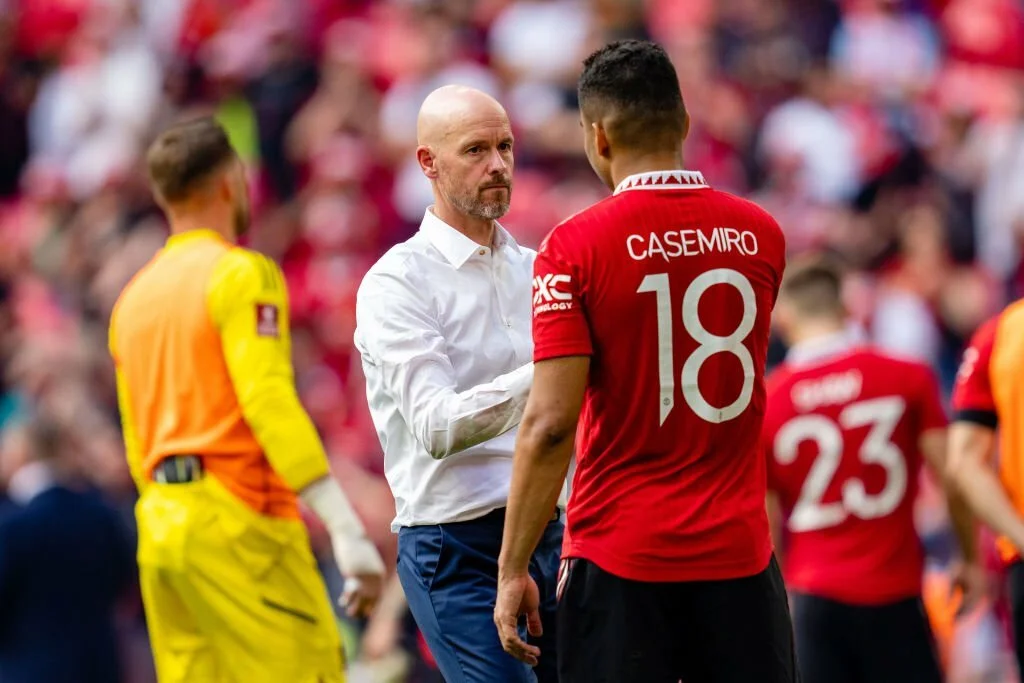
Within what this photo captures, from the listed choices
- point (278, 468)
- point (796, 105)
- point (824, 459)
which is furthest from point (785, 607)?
point (796, 105)

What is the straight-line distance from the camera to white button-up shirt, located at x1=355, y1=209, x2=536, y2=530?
16.9ft

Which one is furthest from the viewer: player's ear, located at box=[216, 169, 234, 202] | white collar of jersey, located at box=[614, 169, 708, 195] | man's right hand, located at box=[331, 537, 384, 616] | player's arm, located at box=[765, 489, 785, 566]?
player's arm, located at box=[765, 489, 785, 566]

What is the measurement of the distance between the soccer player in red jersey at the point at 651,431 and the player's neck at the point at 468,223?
0.75 m

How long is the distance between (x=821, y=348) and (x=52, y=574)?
12.6 feet

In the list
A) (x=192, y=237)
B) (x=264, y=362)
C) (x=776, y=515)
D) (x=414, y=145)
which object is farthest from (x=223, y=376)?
(x=414, y=145)

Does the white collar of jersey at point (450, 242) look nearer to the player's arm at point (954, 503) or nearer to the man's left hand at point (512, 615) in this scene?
the man's left hand at point (512, 615)

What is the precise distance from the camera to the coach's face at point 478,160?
5.38m

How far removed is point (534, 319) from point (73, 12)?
13.8 metres

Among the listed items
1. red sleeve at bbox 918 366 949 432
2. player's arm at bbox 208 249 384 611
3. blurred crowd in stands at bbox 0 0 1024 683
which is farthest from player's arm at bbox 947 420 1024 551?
blurred crowd in stands at bbox 0 0 1024 683

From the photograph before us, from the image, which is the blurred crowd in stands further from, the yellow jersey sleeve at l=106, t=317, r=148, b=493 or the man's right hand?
the man's right hand

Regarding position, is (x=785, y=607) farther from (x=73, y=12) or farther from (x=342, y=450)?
(x=73, y=12)

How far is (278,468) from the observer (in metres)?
6.11

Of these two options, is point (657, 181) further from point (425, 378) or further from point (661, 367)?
point (425, 378)

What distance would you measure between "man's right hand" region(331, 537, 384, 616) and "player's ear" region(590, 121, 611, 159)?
175 cm
